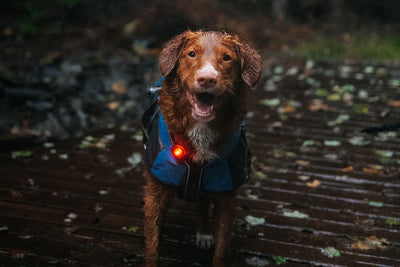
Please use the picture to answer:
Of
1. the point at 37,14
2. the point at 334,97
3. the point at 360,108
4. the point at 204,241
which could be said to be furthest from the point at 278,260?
the point at 37,14

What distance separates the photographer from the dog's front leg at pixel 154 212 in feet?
9.36

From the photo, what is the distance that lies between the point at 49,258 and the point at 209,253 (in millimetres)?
1175

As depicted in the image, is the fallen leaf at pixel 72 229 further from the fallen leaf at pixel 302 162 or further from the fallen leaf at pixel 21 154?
the fallen leaf at pixel 302 162

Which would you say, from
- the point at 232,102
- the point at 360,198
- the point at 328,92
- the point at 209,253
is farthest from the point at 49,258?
the point at 328,92

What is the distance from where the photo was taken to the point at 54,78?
8.19 m

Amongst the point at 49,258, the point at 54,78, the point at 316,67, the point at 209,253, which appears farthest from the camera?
the point at 316,67

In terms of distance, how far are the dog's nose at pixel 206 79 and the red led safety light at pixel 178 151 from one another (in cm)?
51

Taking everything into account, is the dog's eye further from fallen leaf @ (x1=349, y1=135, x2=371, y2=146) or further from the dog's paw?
fallen leaf @ (x1=349, y1=135, x2=371, y2=146)

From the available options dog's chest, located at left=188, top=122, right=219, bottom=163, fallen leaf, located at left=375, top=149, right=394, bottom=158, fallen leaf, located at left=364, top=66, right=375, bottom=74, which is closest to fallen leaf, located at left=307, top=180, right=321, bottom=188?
fallen leaf, located at left=375, top=149, right=394, bottom=158

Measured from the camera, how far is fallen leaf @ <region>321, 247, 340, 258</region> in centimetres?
336

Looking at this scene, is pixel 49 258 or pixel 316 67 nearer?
pixel 49 258

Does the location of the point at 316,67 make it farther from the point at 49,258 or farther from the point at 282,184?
the point at 49,258

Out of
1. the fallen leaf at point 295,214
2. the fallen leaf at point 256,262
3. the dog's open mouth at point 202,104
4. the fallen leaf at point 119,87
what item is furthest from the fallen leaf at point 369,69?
the dog's open mouth at point 202,104

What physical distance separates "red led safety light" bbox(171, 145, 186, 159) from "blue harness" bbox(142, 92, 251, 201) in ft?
0.09
